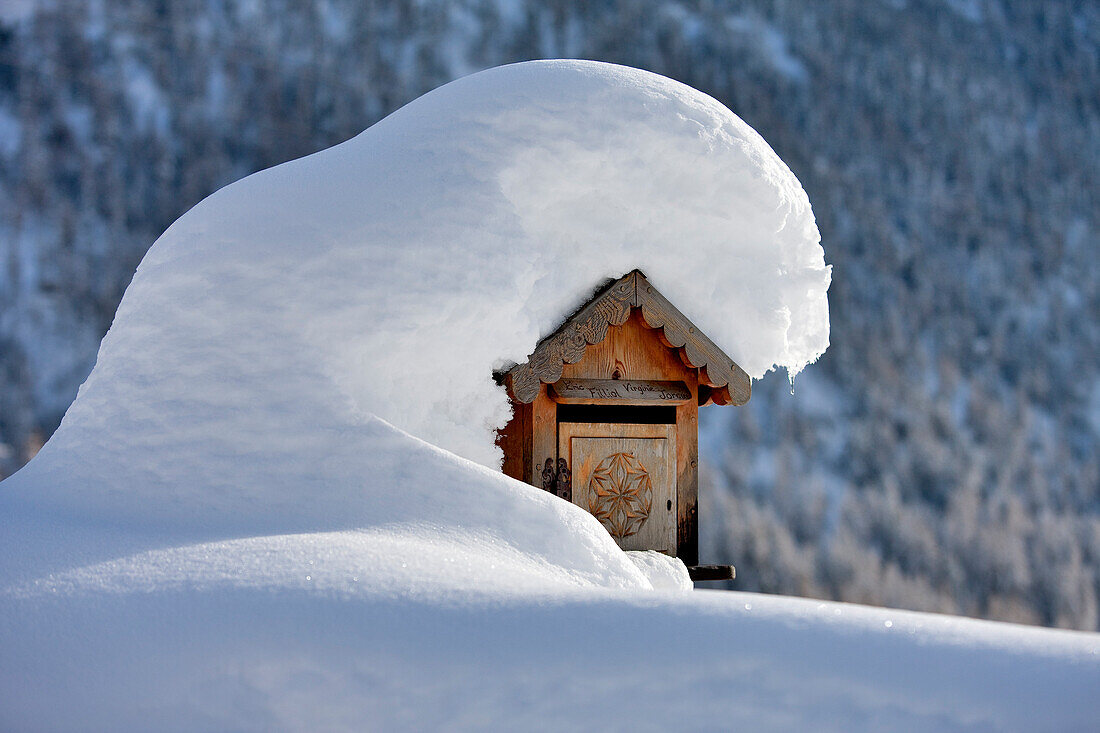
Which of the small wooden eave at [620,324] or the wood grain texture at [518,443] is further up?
the small wooden eave at [620,324]

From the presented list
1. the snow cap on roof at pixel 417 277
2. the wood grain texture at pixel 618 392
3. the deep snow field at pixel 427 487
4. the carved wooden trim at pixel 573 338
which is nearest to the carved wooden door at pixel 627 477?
the wood grain texture at pixel 618 392

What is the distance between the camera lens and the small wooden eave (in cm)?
403

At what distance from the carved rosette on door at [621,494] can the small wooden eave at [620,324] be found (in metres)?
0.60

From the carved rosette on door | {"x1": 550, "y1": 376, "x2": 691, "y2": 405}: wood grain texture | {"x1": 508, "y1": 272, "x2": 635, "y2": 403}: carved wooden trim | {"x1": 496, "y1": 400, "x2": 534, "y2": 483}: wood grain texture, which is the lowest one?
the carved rosette on door

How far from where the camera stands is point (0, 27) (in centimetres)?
1416

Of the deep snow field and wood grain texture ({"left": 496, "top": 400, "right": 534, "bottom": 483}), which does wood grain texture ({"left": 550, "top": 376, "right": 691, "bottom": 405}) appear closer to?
wood grain texture ({"left": 496, "top": 400, "right": 534, "bottom": 483})

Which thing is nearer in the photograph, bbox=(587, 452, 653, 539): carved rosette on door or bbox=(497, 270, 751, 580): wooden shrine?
bbox=(497, 270, 751, 580): wooden shrine

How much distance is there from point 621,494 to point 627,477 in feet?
0.31

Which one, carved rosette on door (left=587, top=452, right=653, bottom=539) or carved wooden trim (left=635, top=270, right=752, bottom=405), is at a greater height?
carved wooden trim (left=635, top=270, right=752, bottom=405)

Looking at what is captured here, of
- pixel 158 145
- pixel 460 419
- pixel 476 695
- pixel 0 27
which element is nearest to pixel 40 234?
pixel 158 145

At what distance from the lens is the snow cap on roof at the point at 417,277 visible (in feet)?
9.77

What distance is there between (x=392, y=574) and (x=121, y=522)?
1.08m

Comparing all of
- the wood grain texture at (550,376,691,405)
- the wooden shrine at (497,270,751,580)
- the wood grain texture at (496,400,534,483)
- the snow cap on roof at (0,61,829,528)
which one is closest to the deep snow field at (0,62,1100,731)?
the snow cap on roof at (0,61,829,528)

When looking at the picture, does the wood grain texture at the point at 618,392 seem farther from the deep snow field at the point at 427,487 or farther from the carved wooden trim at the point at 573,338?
the deep snow field at the point at 427,487
